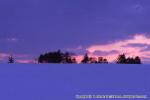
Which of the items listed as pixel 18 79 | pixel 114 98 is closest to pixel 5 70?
pixel 18 79

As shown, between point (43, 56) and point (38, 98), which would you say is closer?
point (38, 98)

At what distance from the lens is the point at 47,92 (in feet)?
16.7

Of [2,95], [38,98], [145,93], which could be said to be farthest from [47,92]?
[145,93]

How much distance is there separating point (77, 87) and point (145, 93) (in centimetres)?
83

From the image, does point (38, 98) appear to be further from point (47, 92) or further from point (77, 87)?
point (77, 87)

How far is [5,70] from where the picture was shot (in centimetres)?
513

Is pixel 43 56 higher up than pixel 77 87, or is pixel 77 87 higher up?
pixel 43 56

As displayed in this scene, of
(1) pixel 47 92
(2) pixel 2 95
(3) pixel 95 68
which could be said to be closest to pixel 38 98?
(1) pixel 47 92

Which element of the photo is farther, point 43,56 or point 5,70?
point 43,56

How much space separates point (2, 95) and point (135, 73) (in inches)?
65.4

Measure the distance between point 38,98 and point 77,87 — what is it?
0.50 metres

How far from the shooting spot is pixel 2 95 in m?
5.09

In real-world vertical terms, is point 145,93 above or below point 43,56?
below

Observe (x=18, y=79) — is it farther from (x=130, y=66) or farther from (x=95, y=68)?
(x=130, y=66)
